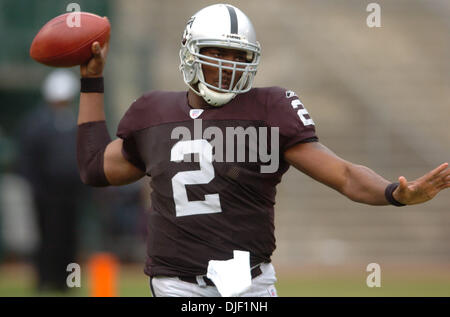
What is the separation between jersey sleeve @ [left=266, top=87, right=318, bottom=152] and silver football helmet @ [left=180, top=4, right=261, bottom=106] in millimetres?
135

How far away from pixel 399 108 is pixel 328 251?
8.04 ft

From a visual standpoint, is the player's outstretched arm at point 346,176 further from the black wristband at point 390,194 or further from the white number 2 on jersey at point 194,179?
the white number 2 on jersey at point 194,179

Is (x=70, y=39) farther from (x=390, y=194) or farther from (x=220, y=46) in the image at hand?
(x=390, y=194)

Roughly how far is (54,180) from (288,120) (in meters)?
5.02

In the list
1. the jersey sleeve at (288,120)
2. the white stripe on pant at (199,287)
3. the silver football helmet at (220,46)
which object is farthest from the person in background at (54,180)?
the jersey sleeve at (288,120)

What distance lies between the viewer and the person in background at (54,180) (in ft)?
26.3

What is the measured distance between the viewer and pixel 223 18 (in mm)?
3506

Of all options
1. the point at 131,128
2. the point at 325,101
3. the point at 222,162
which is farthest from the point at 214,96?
the point at 325,101

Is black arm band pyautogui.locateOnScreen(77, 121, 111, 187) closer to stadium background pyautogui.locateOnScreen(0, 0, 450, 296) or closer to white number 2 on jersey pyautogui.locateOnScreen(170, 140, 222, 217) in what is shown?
white number 2 on jersey pyautogui.locateOnScreen(170, 140, 222, 217)

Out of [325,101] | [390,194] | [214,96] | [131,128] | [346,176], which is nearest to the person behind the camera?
[390,194]

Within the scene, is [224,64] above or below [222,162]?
above

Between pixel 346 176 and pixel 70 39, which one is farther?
pixel 70 39

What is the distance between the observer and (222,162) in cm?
344
